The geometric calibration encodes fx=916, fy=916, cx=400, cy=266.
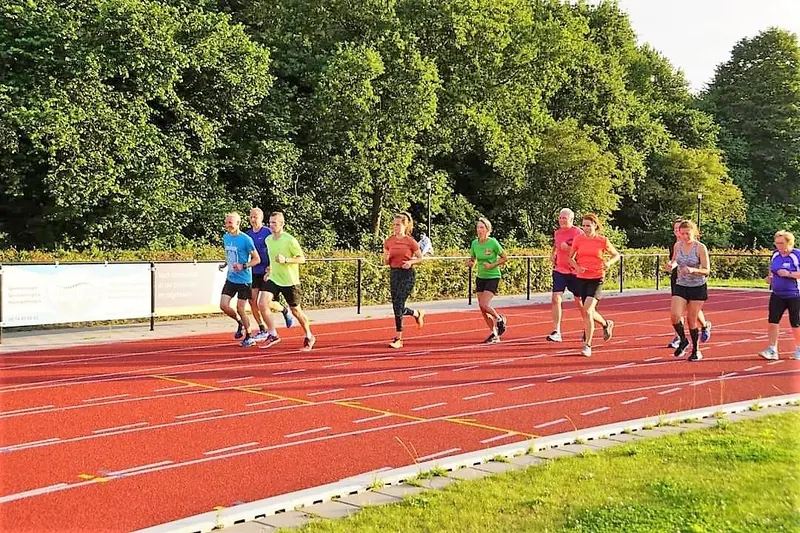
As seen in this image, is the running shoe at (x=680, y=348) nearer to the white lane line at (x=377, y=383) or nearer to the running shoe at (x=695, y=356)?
the running shoe at (x=695, y=356)

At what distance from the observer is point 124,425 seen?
8062mm

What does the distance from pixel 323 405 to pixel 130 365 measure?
4.01 metres

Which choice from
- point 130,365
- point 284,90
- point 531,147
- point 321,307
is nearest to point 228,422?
point 130,365

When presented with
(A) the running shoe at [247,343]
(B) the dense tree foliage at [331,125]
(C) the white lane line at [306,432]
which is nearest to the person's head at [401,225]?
(A) the running shoe at [247,343]

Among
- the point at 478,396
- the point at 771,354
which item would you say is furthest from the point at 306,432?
the point at 771,354

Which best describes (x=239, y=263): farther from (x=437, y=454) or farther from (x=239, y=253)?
(x=437, y=454)

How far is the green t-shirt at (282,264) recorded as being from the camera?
13281 millimetres

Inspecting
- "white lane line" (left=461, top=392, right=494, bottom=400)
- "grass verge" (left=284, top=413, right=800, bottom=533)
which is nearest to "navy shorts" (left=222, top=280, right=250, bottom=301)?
"white lane line" (left=461, top=392, right=494, bottom=400)

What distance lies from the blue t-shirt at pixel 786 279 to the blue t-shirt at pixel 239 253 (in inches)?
289

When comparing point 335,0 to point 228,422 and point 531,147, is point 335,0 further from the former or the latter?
point 228,422

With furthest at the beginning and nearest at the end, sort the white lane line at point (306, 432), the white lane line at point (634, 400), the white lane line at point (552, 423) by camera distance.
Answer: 1. the white lane line at point (634, 400)
2. the white lane line at point (552, 423)
3. the white lane line at point (306, 432)

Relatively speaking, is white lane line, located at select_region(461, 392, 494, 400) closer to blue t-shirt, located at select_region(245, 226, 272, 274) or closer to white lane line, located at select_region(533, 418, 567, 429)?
white lane line, located at select_region(533, 418, 567, 429)

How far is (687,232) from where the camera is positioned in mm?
12062

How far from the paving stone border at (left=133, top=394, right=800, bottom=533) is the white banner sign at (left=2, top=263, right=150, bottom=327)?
32.2 feet
